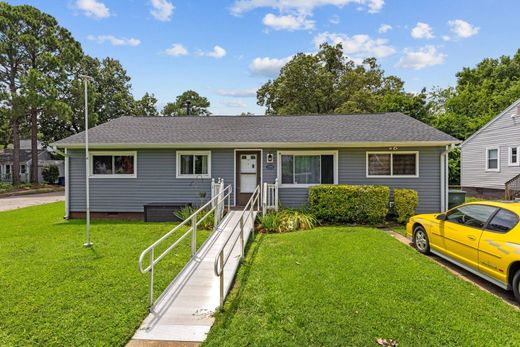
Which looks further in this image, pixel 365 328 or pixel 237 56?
pixel 237 56

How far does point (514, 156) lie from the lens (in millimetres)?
15641

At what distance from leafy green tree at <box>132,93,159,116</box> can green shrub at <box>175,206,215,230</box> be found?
3232 cm

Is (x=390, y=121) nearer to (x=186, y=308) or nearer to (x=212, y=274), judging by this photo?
(x=212, y=274)

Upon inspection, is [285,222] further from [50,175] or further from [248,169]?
[50,175]

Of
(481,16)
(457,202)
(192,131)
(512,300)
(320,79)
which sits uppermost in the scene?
(320,79)

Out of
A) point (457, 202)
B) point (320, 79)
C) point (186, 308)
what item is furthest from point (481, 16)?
point (320, 79)

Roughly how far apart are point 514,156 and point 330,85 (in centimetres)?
1642

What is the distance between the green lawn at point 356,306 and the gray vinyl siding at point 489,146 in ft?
46.3

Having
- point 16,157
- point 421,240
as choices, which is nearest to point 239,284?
point 421,240

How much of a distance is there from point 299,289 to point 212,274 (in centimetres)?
167

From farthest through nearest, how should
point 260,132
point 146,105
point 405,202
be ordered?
point 146,105 → point 260,132 → point 405,202

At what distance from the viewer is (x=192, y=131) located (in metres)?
11.8

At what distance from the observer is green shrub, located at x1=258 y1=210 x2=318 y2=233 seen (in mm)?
8828

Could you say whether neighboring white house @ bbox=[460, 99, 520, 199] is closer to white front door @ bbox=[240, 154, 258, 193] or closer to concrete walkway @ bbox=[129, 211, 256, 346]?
white front door @ bbox=[240, 154, 258, 193]
